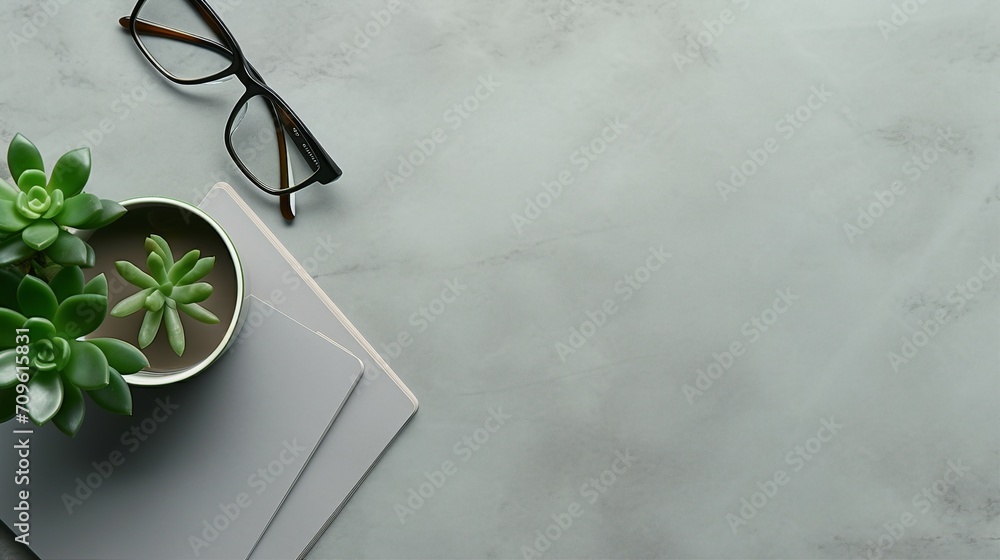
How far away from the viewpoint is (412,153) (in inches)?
32.1

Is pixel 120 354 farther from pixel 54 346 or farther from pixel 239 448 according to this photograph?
pixel 239 448

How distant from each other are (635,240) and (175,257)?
0.49m

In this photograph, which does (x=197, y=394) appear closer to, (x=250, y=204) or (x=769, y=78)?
(x=250, y=204)

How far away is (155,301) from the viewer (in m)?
0.59

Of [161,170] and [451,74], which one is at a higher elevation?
[451,74]

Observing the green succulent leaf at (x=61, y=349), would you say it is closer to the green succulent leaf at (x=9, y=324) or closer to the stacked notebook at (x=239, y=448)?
the green succulent leaf at (x=9, y=324)

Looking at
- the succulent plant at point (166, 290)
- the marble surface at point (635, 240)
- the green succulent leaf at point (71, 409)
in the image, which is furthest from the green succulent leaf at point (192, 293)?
the marble surface at point (635, 240)

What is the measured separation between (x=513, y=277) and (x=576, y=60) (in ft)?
0.87

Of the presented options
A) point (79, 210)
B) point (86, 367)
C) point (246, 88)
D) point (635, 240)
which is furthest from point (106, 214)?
point (635, 240)

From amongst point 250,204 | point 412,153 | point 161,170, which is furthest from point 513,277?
point 161,170

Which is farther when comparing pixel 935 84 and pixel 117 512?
pixel 935 84

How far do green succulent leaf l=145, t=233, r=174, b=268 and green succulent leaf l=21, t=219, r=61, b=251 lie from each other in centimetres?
7

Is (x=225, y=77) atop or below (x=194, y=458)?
atop

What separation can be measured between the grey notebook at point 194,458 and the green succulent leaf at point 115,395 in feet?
0.61
